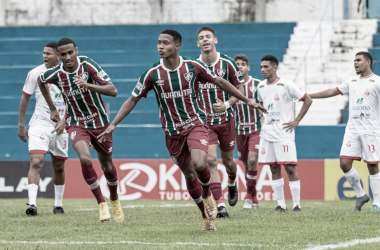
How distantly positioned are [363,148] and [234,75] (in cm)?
220

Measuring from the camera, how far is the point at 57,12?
2364 centimetres

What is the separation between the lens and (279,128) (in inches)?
352

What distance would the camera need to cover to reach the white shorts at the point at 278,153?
348 inches

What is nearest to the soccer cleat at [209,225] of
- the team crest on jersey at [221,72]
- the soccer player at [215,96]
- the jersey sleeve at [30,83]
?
the soccer player at [215,96]

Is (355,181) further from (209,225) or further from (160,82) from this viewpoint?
(160,82)

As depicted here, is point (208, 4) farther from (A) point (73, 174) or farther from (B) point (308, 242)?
(B) point (308, 242)

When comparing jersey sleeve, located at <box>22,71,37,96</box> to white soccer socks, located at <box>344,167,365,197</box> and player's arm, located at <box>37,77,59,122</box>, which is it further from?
white soccer socks, located at <box>344,167,365,197</box>

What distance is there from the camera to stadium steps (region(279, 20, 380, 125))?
1725 centimetres

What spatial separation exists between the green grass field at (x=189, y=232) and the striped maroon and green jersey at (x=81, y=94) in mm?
1257

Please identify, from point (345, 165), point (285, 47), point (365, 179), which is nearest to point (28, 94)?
point (345, 165)

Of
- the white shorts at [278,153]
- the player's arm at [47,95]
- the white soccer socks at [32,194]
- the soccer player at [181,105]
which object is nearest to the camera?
the soccer player at [181,105]

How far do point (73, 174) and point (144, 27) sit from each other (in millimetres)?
9016

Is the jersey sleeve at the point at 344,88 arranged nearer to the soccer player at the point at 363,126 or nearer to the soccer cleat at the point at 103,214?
the soccer player at the point at 363,126

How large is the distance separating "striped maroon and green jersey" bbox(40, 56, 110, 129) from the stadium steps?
32.5ft
